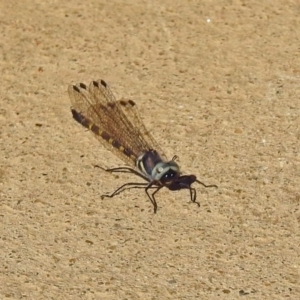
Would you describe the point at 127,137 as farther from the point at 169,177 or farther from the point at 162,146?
the point at 169,177

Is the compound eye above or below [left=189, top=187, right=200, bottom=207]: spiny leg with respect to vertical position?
above

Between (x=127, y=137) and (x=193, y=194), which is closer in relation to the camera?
(x=193, y=194)

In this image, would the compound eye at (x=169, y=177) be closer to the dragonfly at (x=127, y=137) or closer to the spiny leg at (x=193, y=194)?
the dragonfly at (x=127, y=137)

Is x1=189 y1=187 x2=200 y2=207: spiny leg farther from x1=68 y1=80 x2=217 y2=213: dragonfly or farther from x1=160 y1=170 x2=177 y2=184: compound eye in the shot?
x1=160 y1=170 x2=177 y2=184: compound eye

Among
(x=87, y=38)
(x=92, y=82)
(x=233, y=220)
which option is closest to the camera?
(x=233, y=220)

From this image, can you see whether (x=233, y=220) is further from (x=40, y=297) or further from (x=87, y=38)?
(x=87, y=38)

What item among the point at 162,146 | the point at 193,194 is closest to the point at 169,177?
the point at 193,194

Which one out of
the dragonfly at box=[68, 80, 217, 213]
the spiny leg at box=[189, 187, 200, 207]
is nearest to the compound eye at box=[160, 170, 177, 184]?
the dragonfly at box=[68, 80, 217, 213]

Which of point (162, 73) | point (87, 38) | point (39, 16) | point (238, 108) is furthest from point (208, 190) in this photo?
point (39, 16)
